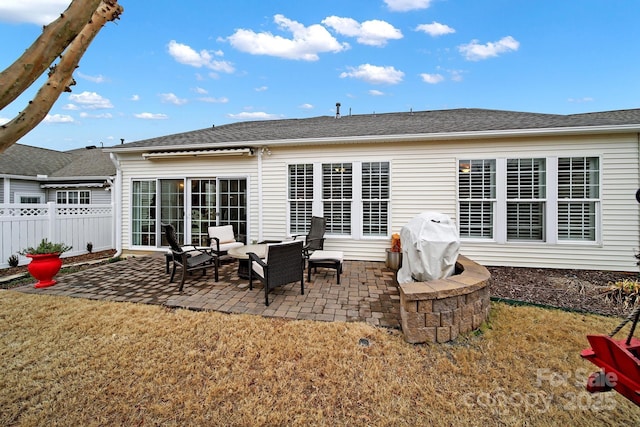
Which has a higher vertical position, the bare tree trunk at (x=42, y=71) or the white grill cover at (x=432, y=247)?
the bare tree trunk at (x=42, y=71)

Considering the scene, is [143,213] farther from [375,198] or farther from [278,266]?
[375,198]

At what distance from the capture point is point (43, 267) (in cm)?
457

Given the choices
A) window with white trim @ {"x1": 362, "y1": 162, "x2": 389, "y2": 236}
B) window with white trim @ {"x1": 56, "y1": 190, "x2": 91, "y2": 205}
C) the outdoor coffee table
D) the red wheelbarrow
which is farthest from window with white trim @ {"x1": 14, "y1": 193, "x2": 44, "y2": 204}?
the red wheelbarrow

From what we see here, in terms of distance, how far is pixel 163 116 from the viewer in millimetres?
17953

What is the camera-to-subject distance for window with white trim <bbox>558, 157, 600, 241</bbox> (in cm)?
555

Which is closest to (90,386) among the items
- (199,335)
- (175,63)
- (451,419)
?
(199,335)

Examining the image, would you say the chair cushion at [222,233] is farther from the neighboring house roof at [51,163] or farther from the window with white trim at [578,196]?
the neighboring house roof at [51,163]

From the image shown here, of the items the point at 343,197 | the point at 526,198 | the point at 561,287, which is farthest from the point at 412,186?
the point at 561,287

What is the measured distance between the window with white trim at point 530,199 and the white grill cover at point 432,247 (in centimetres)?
282

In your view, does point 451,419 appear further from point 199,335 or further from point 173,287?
point 173,287

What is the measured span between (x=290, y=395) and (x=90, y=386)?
5.78 feet

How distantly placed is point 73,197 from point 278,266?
12.4 m

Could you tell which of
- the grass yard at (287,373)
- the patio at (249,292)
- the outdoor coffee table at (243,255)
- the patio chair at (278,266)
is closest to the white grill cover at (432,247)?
the patio at (249,292)

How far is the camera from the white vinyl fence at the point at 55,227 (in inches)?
226
